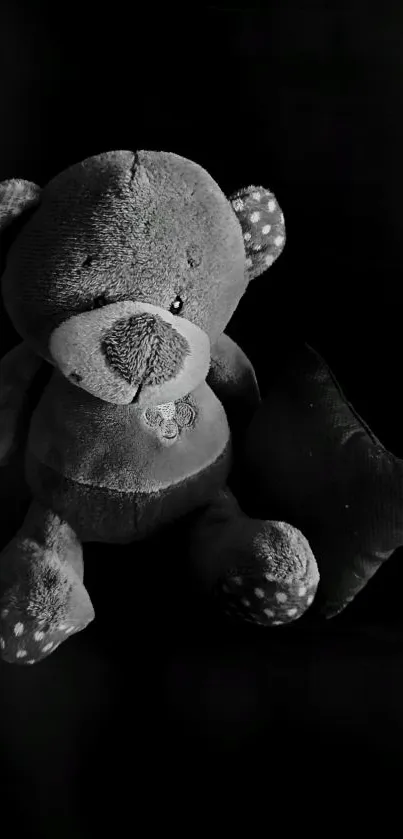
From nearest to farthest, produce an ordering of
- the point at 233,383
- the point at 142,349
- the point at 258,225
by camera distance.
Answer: the point at 142,349
the point at 258,225
the point at 233,383

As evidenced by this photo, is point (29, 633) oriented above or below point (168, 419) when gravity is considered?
below

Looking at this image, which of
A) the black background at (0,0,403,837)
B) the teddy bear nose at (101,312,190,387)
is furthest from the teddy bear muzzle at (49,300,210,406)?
the black background at (0,0,403,837)

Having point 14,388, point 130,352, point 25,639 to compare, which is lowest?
point 25,639

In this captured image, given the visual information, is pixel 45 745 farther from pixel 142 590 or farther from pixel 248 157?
pixel 248 157

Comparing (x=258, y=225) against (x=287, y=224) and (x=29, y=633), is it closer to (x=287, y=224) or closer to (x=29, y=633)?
(x=287, y=224)

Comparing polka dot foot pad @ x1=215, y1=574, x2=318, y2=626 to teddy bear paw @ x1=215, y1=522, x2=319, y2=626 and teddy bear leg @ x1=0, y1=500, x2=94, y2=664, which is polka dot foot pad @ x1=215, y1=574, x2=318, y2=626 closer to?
teddy bear paw @ x1=215, y1=522, x2=319, y2=626

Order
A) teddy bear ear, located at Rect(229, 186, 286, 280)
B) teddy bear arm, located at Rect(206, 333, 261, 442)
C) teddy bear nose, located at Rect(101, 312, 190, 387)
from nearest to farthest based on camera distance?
teddy bear nose, located at Rect(101, 312, 190, 387) → teddy bear ear, located at Rect(229, 186, 286, 280) → teddy bear arm, located at Rect(206, 333, 261, 442)

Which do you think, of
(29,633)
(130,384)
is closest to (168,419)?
(130,384)
